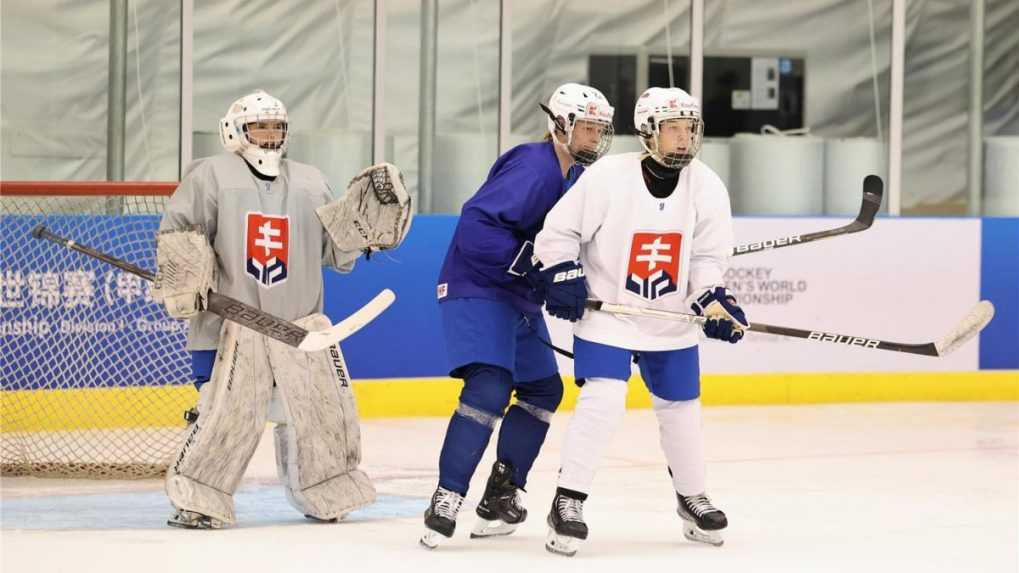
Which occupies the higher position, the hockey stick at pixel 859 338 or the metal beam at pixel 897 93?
the metal beam at pixel 897 93

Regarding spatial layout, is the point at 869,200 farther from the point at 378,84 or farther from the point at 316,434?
the point at 378,84

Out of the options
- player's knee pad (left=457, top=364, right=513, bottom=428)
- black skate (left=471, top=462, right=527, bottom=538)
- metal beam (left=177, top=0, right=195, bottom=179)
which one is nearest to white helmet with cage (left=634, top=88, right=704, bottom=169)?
player's knee pad (left=457, top=364, right=513, bottom=428)

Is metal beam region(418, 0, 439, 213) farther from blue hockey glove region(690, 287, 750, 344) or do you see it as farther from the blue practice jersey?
blue hockey glove region(690, 287, 750, 344)

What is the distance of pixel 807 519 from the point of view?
204 inches

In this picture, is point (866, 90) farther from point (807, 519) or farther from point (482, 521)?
point (482, 521)

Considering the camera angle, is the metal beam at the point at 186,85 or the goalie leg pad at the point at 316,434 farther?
the metal beam at the point at 186,85

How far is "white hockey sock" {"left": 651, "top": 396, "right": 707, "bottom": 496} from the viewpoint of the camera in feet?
15.3

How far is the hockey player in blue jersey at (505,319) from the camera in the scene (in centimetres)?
461

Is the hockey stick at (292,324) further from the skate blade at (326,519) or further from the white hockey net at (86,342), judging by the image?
the white hockey net at (86,342)

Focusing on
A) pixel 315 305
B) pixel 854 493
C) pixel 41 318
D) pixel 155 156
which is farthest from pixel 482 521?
pixel 155 156

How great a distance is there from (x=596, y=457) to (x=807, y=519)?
36.4 inches

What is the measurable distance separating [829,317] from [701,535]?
12.1ft

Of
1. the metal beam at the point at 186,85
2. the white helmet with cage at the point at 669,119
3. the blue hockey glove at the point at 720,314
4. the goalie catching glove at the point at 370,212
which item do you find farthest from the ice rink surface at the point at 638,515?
the metal beam at the point at 186,85

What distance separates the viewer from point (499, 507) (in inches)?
188
